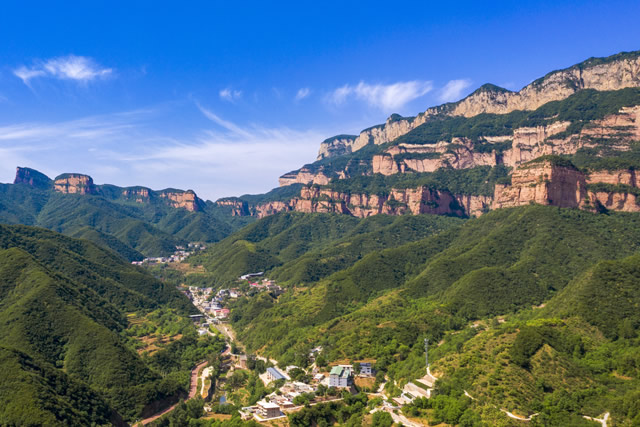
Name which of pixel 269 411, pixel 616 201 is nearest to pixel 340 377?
pixel 269 411

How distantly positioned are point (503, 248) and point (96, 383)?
368ft

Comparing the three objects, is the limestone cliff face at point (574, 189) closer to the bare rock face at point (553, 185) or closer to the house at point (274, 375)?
the bare rock face at point (553, 185)

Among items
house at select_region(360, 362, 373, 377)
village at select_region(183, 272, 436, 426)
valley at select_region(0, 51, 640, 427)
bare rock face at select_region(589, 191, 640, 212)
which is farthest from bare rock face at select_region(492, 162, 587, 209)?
house at select_region(360, 362, 373, 377)

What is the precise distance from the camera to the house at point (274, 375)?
96625 millimetres

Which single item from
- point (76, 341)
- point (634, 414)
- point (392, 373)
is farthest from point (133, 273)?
point (634, 414)

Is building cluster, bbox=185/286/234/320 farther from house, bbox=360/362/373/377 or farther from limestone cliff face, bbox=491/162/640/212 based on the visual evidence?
limestone cliff face, bbox=491/162/640/212

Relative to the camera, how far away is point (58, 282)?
126 metres

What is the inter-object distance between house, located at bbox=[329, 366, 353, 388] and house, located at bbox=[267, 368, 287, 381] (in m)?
10.3

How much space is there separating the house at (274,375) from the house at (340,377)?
33.9 ft

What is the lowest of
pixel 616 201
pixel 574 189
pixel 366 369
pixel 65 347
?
pixel 366 369

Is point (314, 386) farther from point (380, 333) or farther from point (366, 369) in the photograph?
point (380, 333)

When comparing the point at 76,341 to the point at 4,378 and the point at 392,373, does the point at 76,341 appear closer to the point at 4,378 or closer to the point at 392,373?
the point at 4,378

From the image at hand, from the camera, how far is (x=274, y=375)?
9888 cm

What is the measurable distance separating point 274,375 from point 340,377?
1590cm
